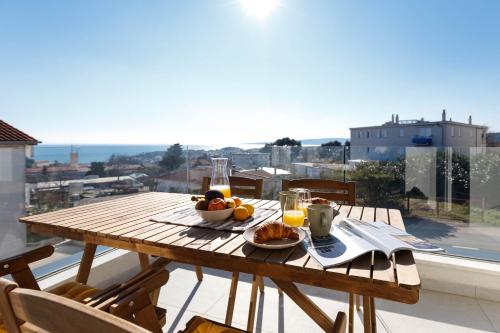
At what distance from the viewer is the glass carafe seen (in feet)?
6.00

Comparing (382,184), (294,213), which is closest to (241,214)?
(294,213)

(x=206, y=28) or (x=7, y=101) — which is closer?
(x=7, y=101)

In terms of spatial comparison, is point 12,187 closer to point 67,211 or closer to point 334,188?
point 67,211

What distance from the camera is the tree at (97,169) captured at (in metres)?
2.84

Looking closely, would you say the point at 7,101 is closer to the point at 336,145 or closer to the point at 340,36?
the point at 336,145

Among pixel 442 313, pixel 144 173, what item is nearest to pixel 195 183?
pixel 144 173

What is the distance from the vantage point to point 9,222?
2.40 meters

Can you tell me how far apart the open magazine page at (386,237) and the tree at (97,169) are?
7.68 feet

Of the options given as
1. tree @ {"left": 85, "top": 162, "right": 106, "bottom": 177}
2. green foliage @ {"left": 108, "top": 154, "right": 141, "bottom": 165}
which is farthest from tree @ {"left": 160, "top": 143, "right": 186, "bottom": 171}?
tree @ {"left": 85, "top": 162, "right": 106, "bottom": 177}

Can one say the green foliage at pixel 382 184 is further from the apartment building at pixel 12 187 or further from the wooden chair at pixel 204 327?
the apartment building at pixel 12 187

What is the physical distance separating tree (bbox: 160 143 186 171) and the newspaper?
105 inches

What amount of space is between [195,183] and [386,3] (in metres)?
3.06

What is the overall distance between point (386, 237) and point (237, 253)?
1.91ft

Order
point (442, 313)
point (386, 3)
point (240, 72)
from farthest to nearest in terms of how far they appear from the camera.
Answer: point (240, 72) → point (386, 3) → point (442, 313)
